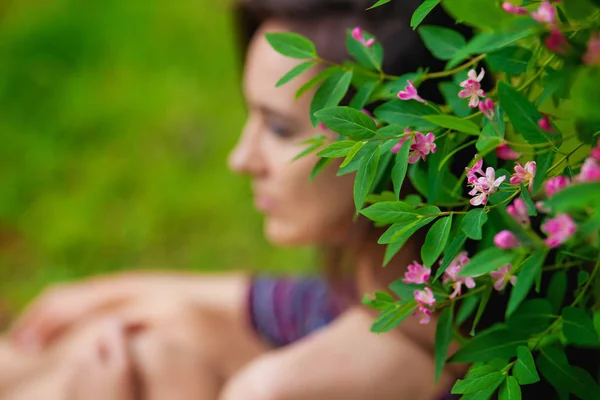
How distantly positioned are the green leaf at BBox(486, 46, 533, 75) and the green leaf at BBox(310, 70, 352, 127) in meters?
0.13

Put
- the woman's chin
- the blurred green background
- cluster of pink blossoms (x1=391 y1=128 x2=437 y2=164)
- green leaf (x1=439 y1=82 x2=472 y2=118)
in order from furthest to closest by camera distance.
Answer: the blurred green background → the woman's chin → green leaf (x1=439 y1=82 x2=472 y2=118) → cluster of pink blossoms (x1=391 y1=128 x2=437 y2=164)

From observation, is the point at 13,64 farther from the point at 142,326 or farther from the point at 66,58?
the point at 142,326

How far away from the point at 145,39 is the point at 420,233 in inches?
89.7

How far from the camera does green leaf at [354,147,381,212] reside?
0.62 metres

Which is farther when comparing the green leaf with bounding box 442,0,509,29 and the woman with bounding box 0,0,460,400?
the woman with bounding box 0,0,460,400

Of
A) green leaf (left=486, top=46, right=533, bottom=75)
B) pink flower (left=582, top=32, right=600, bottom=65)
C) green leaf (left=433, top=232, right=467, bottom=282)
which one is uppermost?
pink flower (left=582, top=32, right=600, bottom=65)

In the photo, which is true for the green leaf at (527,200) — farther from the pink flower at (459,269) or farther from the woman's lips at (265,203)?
the woman's lips at (265,203)

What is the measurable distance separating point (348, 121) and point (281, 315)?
109cm

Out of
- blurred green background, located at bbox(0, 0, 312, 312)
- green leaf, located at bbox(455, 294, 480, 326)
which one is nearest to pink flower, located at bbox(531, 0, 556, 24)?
green leaf, located at bbox(455, 294, 480, 326)

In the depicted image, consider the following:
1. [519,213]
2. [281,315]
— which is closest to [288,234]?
[281,315]

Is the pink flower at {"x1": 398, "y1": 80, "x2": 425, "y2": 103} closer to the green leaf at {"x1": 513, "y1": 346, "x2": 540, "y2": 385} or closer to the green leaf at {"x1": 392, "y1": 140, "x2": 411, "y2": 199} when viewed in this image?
the green leaf at {"x1": 392, "y1": 140, "x2": 411, "y2": 199}

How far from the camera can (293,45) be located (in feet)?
2.43

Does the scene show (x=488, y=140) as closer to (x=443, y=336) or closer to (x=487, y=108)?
(x=487, y=108)

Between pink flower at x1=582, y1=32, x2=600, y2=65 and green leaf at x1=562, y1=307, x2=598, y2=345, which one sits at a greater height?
pink flower at x1=582, y1=32, x2=600, y2=65
